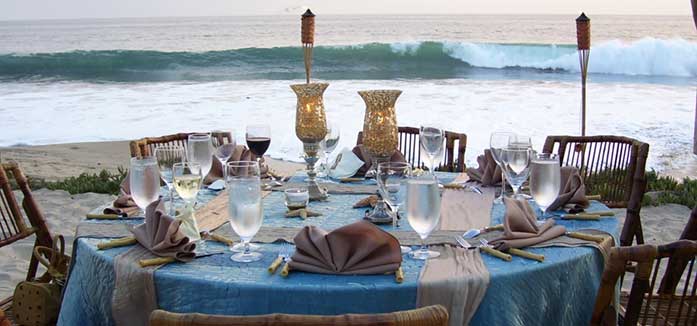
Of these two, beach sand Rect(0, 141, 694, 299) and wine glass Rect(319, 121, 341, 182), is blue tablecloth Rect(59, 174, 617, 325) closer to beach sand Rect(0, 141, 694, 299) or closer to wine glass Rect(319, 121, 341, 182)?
wine glass Rect(319, 121, 341, 182)

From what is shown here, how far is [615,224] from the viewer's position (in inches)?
69.9

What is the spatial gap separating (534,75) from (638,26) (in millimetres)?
9283

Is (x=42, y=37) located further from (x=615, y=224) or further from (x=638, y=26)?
(x=615, y=224)

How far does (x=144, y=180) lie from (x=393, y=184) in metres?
0.65

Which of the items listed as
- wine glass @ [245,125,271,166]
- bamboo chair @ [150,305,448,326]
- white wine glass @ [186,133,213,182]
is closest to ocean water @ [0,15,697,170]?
wine glass @ [245,125,271,166]

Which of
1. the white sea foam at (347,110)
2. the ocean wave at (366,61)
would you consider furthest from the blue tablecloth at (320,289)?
the ocean wave at (366,61)

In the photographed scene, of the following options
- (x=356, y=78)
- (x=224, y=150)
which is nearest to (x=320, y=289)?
(x=224, y=150)

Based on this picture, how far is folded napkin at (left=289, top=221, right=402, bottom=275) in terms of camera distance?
4.59 ft

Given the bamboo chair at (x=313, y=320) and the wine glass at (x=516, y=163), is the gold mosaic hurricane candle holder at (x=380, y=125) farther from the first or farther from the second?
the bamboo chair at (x=313, y=320)

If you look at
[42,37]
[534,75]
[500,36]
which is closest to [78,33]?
[42,37]

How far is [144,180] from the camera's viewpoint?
68.9 inches

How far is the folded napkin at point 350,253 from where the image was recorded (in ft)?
4.59

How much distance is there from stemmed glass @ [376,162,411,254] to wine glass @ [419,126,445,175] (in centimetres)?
43

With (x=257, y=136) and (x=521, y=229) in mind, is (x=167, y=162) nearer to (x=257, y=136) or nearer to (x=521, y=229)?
(x=257, y=136)
